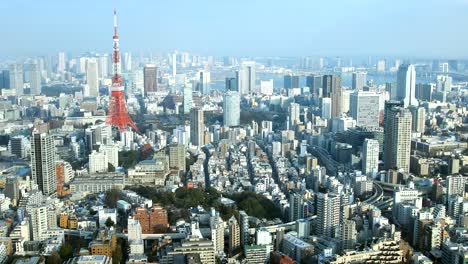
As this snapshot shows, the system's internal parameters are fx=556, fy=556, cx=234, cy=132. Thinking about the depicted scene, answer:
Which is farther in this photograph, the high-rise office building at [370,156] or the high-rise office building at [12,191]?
the high-rise office building at [370,156]

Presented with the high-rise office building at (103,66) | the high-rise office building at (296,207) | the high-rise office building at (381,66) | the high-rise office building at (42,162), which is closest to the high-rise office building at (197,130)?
the high-rise office building at (42,162)

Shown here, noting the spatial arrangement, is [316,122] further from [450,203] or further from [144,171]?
[450,203]

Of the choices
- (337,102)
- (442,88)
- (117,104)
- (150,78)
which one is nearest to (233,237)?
(117,104)

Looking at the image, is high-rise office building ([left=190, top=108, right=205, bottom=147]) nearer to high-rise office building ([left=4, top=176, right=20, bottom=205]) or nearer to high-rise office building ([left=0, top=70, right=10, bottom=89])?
high-rise office building ([left=4, top=176, right=20, bottom=205])

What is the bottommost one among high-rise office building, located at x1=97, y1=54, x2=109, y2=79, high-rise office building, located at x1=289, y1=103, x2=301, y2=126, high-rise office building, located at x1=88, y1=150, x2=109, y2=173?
high-rise office building, located at x1=88, y1=150, x2=109, y2=173

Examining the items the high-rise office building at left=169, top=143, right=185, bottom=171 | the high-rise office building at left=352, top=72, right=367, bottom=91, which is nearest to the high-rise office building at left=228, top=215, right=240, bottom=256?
the high-rise office building at left=169, top=143, right=185, bottom=171

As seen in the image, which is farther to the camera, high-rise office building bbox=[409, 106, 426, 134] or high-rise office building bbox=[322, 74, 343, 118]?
high-rise office building bbox=[322, 74, 343, 118]

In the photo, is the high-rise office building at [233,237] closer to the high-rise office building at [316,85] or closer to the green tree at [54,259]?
the green tree at [54,259]
